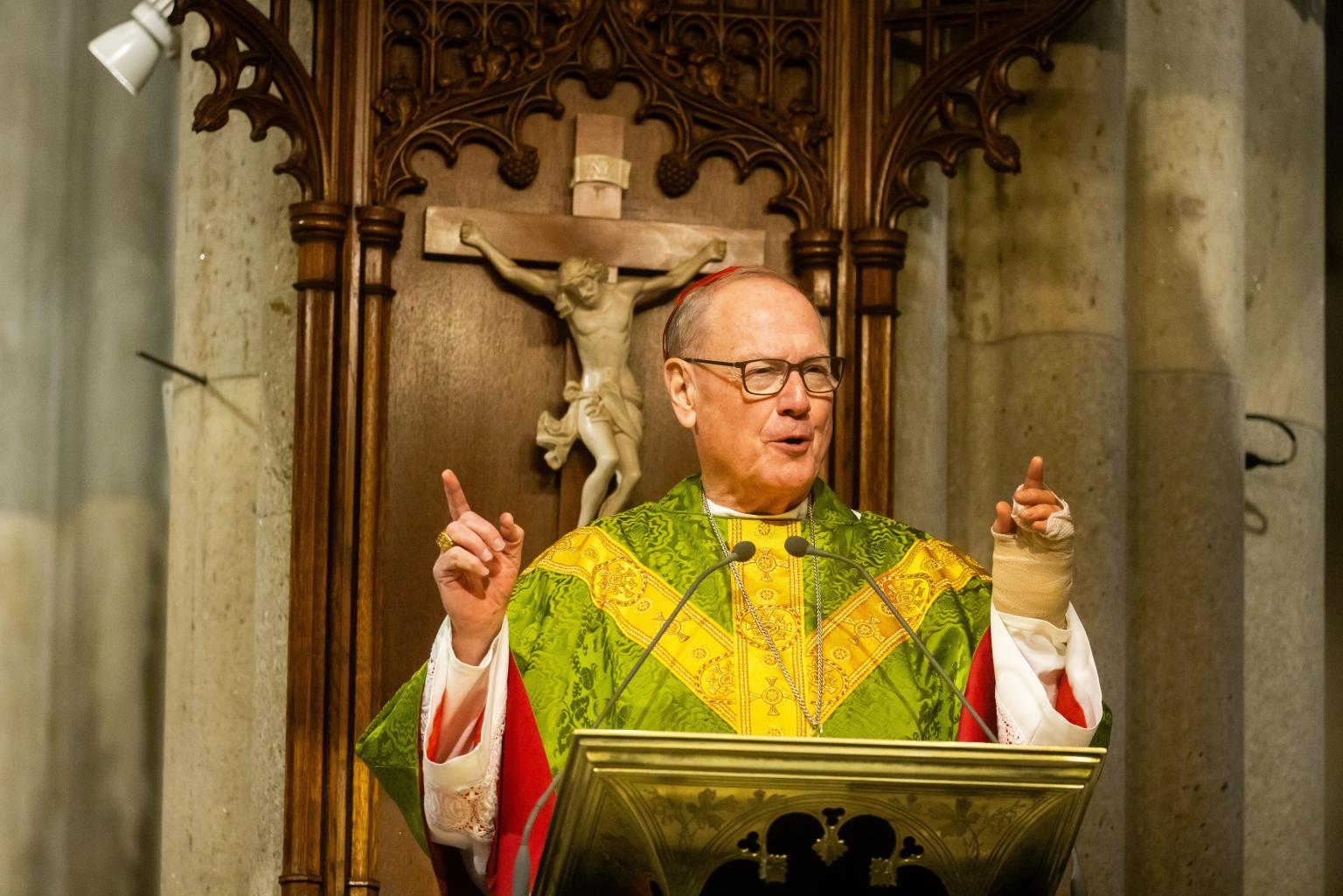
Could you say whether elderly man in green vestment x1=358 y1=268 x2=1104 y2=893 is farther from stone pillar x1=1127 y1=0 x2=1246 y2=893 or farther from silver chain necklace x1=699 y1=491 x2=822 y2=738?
stone pillar x1=1127 y1=0 x2=1246 y2=893

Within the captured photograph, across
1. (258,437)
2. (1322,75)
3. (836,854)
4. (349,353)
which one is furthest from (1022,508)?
(1322,75)

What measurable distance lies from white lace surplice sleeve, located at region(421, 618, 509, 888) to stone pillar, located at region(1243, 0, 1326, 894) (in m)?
3.05

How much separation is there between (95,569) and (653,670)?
109 inches

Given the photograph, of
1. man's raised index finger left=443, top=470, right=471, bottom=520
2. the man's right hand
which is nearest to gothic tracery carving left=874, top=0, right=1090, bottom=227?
the man's right hand

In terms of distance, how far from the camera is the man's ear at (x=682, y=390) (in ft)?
13.3

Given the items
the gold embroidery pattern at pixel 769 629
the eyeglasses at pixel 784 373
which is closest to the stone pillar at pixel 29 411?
the gold embroidery pattern at pixel 769 629

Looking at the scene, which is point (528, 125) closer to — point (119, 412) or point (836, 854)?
point (119, 412)

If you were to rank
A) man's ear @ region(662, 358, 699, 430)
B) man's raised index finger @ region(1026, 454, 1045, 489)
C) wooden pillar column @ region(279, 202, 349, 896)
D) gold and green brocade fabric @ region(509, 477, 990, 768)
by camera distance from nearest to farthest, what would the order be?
man's raised index finger @ region(1026, 454, 1045, 489), gold and green brocade fabric @ region(509, 477, 990, 768), man's ear @ region(662, 358, 699, 430), wooden pillar column @ region(279, 202, 349, 896)

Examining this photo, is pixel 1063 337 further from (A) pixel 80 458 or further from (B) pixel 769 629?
(A) pixel 80 458

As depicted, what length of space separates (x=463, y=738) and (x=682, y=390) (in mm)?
909

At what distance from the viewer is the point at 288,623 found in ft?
16.1

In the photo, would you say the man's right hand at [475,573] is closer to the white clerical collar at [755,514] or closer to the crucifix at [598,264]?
the white clerical collar at [755,514]

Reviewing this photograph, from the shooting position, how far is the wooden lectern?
2.64m

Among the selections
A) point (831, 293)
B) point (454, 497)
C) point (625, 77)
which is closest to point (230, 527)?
point (625, 77)
